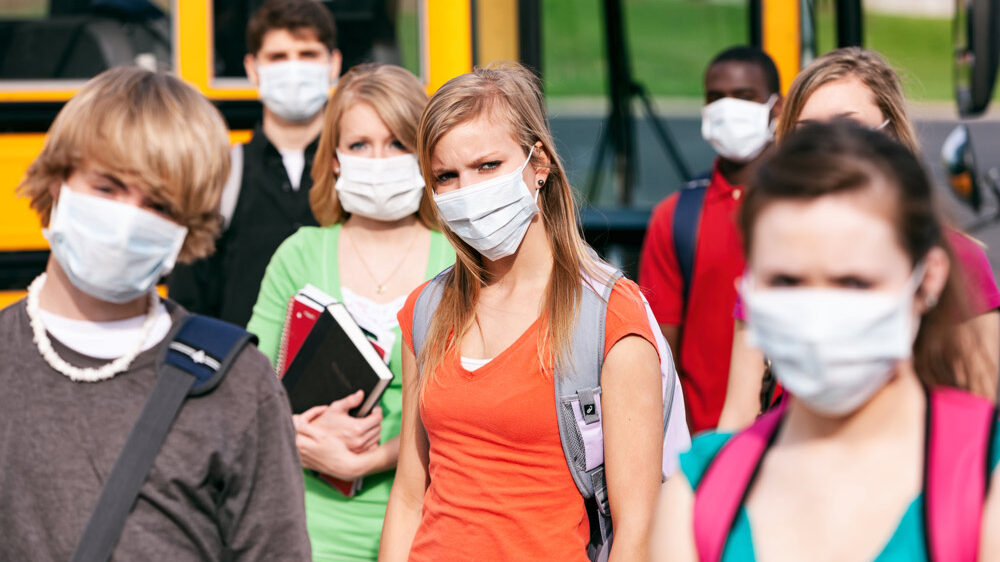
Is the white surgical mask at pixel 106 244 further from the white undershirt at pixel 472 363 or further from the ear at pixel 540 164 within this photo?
the ear at pixel 540 164

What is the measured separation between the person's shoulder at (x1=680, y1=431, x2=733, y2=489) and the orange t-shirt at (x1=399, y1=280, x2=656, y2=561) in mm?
525

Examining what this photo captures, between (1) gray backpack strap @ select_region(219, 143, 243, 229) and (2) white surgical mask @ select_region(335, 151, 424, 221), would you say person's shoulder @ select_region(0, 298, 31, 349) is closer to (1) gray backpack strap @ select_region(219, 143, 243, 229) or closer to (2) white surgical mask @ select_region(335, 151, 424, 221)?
(2) white surgical mask @ select_region(335, 151, 424, 221)

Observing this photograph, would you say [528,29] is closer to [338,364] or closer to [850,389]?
[338,364]

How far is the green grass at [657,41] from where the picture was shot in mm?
5114

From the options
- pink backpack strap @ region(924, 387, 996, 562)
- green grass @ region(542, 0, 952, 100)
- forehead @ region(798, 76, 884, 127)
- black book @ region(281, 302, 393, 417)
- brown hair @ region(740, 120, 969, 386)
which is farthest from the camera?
green grass @ region(542, 0, 952, 100)

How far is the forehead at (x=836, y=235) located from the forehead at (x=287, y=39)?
243cm

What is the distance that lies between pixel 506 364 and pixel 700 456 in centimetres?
63

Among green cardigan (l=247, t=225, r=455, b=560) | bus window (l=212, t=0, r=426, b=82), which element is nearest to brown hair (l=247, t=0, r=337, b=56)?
bus window (l=212, t=0, r=426, b=82)

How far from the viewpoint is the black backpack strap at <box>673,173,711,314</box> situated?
139 inches

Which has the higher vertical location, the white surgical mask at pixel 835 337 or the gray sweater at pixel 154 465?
the white surgical mask at pixel 835 337

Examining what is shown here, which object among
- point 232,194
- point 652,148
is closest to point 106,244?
point 232,194

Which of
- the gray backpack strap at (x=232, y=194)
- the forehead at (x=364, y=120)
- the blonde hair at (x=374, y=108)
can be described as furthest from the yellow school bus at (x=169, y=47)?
the forehead at (x=364, y=120)

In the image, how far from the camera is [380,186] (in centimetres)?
279

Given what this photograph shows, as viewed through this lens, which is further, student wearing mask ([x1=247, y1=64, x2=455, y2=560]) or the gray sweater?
student wearing mask ([x1=247, y1=64, x2=455, y2=560])
